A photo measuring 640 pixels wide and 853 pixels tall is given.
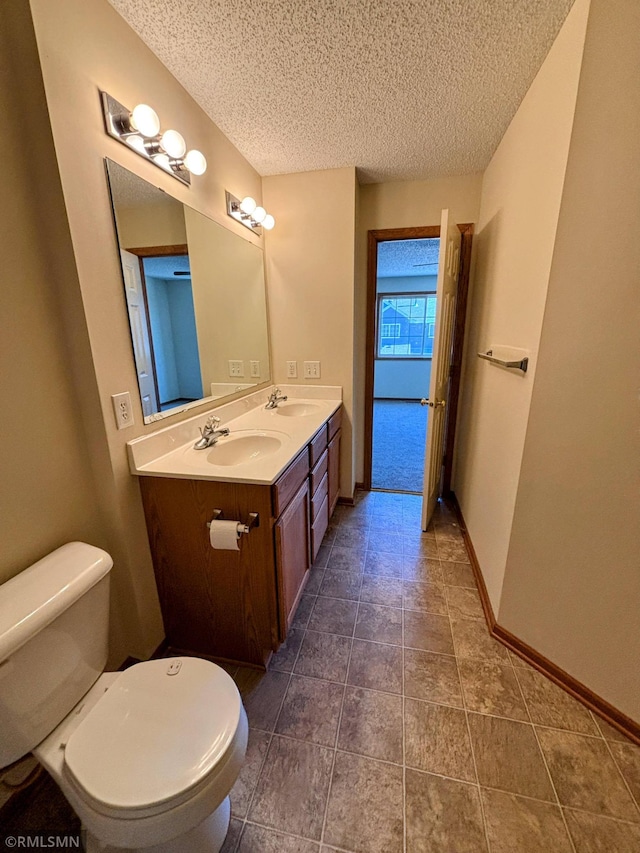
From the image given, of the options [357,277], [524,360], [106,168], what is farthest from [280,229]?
[524,360]

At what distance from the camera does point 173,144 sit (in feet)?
3.97

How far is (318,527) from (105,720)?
46.6 inches

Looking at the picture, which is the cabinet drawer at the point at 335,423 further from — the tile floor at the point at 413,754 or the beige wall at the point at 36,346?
the beige wall at the point at 36,346

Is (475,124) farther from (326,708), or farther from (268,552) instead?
(326,708)

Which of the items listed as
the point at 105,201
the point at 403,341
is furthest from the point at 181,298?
the point at 403,341

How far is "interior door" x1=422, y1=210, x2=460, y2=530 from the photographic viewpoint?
194 centimetres

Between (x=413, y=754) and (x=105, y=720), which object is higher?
(x=105, y=720)

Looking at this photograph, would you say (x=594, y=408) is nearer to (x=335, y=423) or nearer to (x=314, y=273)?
(x=335, y=423)

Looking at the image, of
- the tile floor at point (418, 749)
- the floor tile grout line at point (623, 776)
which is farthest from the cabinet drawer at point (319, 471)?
the floor tile grout line at point (623, 776)

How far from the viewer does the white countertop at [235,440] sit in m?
1.20

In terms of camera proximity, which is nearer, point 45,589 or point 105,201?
point 45,589

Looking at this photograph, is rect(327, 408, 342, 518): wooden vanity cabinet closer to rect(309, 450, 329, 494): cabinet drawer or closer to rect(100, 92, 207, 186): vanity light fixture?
rect(309, 450, 329, 494): cabinet drawer

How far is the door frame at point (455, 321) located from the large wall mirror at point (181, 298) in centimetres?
89

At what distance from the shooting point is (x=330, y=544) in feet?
7.22
